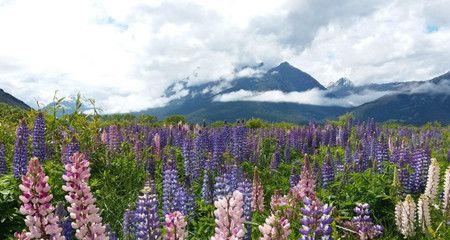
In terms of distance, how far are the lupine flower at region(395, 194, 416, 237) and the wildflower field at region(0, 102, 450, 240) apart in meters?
0.02

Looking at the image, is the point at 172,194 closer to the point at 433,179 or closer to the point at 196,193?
the point at 196,193

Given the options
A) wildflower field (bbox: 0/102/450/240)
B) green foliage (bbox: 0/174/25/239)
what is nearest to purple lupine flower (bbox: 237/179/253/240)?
wildflower field (bbox: 0/102/450/240)

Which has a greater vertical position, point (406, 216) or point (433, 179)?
point (433, 179)

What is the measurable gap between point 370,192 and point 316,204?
5569mm

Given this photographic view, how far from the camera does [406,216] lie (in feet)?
26.1

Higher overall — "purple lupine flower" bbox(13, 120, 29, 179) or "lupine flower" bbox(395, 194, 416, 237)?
"purple lupine flower" bbox(13, 120, 29, 179)

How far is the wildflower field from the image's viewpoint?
354 cm

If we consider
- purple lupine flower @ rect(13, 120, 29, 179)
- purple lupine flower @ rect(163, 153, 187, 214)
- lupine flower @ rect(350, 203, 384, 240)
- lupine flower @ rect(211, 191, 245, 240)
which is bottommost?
lupine flower @ rect(350, 203, 384, 240)

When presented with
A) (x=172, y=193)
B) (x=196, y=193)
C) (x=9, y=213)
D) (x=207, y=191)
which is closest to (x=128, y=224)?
(x=172, y=193)

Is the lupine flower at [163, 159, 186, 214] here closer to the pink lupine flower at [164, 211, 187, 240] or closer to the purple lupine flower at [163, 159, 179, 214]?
the purple lupine flower at [163, 159, 179, 214]

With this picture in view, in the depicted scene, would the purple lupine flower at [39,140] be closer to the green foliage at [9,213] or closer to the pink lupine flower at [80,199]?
the green foliage at [9,213]

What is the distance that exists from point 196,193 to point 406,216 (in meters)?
4.32

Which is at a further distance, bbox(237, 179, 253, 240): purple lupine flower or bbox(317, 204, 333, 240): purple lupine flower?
bbox(237, 179, 253, 240): purple lupine flower

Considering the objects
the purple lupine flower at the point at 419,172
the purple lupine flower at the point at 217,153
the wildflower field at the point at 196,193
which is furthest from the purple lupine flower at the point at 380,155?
the purple lupine flower at the point at 217,153
